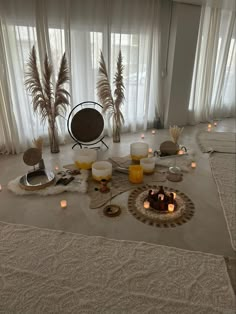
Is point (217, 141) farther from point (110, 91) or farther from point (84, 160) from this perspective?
point (84, 160)

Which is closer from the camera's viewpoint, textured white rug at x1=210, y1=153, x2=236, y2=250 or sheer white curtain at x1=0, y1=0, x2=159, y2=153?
textured white rug at x1=210, y1=153, x2=236, y2=250

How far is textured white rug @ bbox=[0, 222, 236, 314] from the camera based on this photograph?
1.40 m

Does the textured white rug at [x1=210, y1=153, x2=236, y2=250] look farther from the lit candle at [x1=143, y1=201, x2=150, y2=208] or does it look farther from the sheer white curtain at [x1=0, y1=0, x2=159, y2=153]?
the sheer white curtain at [x1=0, y1=0, x2=159, y2=153]

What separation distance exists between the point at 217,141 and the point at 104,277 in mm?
3164

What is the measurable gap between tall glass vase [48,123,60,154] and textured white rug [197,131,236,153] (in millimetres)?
2267

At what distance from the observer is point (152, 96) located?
4.62 m

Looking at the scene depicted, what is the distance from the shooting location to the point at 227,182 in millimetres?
2754

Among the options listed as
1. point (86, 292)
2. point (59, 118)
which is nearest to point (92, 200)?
point (86, 292)

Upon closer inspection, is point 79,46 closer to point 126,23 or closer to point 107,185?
point 126,23

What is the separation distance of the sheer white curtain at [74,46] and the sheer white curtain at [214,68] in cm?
109

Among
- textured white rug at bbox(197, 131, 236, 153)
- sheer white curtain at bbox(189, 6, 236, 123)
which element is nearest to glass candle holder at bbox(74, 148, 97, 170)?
textured white rug at bbox(197, 131, 236, 153)

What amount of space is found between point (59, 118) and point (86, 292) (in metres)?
2.84

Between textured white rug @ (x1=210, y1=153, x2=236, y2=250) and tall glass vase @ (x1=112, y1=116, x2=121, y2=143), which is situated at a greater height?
tall glass vase @ (x1=112, y1=116, x2=121, y2=143)

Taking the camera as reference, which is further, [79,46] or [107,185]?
[79,46]
